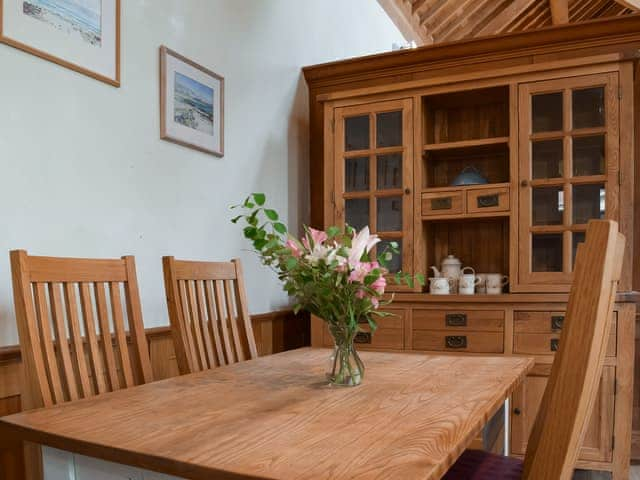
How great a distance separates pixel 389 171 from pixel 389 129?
22 centimetres

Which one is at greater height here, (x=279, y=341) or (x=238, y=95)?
(x=238, y=95)

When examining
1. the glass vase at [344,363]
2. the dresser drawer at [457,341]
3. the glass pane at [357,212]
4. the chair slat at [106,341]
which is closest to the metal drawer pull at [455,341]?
the dresser drawer at [457,341]

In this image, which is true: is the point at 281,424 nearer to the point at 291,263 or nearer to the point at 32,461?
the point at 291,263

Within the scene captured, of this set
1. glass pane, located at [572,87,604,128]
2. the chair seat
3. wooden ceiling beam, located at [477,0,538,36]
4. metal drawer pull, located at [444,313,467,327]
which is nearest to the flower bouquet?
the chair seat

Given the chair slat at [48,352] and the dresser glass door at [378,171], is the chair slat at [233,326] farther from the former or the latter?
the dresser glass door at [378,171]

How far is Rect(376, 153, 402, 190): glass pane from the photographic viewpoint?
8.72 ft

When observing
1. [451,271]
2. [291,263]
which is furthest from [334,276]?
[451,271]

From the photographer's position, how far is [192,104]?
217 cm

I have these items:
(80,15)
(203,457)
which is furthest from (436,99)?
(203,457)

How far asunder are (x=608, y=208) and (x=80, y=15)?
2.27m

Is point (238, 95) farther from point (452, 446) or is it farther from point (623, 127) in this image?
point (452, 446)

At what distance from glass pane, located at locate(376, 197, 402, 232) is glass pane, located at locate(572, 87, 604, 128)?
92cm

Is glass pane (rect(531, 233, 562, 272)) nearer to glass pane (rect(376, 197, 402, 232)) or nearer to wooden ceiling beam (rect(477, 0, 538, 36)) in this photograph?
glass pane (rect(376, 197, 402, 232))

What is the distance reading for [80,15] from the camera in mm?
A: 1678
